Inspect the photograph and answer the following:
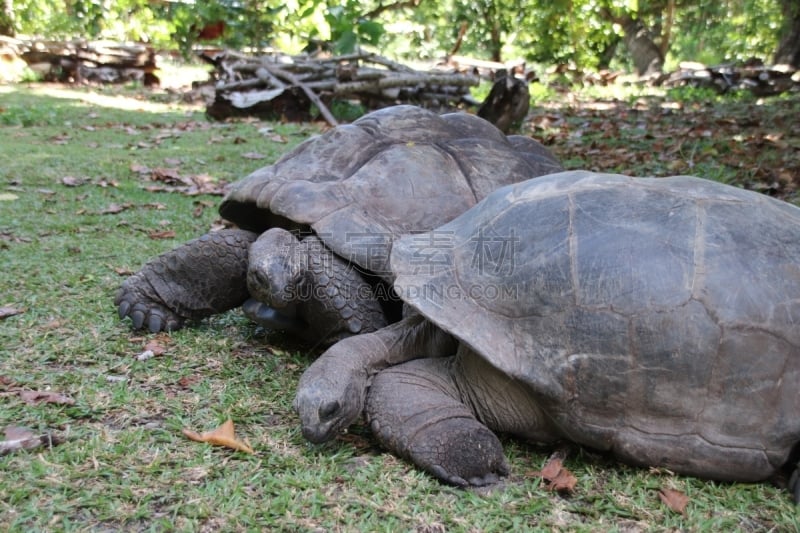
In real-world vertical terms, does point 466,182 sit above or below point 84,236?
above

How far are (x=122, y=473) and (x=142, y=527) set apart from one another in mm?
261

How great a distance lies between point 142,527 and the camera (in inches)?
67.4

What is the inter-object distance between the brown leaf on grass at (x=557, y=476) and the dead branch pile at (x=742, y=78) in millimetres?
10463

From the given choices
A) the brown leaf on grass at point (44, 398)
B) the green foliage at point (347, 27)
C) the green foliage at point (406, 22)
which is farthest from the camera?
the green foliage at point (406, 22)

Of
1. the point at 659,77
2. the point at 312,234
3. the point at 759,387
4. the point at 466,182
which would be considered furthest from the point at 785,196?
the point at 659,77

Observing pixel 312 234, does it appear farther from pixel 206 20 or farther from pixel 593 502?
pixel 206 20

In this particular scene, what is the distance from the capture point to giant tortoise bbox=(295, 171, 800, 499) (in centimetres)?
196

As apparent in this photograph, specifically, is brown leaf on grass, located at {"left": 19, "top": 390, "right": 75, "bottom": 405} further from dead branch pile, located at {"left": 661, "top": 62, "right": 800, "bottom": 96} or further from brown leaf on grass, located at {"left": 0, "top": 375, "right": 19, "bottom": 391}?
dead branch pile, located at {"left": 661, "top": 62, "right": 800, "bottom": 96}

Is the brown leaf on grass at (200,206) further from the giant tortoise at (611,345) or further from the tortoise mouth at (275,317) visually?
the giant tortoise at (611,345)

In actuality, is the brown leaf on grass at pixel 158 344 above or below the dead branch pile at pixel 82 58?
below

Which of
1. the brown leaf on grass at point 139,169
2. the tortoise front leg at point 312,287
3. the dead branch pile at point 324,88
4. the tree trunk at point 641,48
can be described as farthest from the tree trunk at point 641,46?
the tortoise front leg at point 312,287

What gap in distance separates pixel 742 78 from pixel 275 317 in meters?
11.2

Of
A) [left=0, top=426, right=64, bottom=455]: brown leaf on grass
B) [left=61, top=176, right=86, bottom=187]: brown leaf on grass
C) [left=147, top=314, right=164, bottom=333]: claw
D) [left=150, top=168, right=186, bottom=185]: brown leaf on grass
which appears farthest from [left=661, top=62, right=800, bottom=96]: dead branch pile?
[left=0, top=426, right=64, bottom=455]: brown leaf on grass

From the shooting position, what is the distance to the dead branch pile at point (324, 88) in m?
8.84
